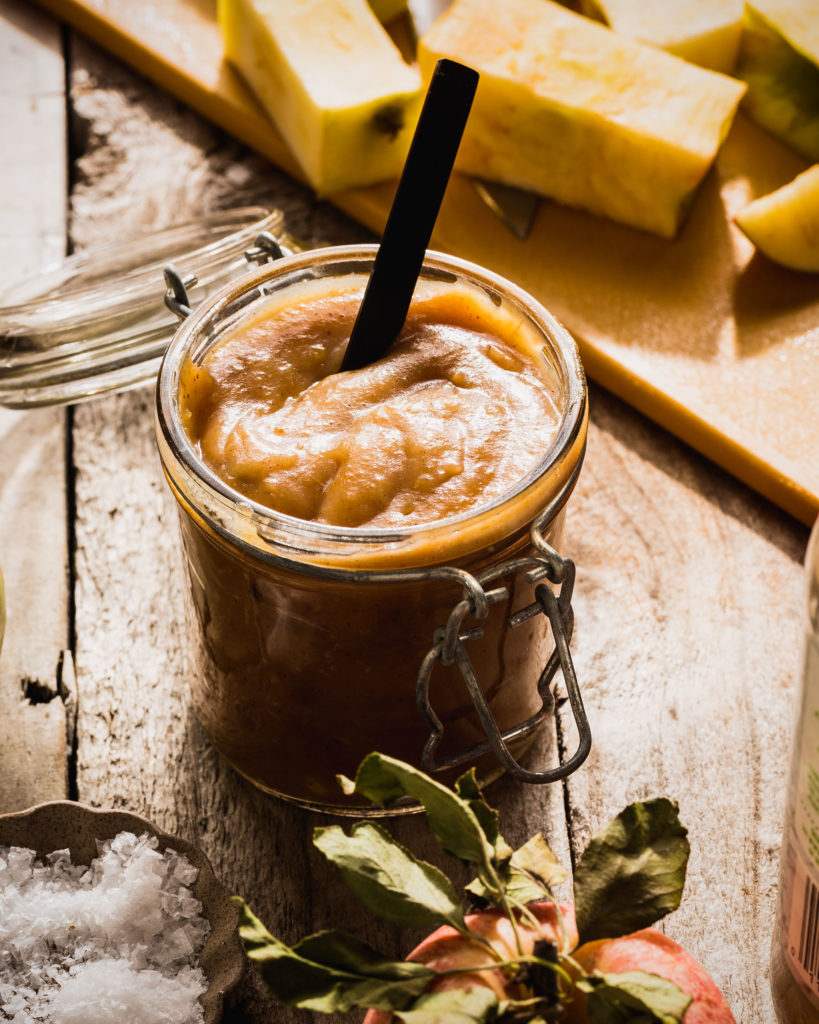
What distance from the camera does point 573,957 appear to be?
0.73m

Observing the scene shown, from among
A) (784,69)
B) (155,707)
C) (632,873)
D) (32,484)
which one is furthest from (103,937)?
(784,69)

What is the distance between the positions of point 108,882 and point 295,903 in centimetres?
15

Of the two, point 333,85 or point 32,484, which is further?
point 333,85

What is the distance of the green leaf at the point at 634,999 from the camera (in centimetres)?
62

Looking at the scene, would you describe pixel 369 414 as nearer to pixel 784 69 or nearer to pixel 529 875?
pixel 529 875

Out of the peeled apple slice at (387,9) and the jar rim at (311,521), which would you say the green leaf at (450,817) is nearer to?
the jar rim at (311,521)

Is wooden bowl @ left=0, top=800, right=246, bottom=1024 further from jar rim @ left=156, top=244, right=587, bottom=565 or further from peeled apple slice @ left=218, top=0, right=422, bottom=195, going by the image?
peeled apple slice @ left=218, top=0, right=422, bottom=195

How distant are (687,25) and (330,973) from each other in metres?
1.32

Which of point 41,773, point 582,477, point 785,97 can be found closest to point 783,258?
point 785,97

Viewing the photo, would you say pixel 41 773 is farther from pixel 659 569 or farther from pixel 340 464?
pixel 659 569

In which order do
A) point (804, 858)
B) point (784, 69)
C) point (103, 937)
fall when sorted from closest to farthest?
point (804, 858) < point (103, 937) < point (784, 69)

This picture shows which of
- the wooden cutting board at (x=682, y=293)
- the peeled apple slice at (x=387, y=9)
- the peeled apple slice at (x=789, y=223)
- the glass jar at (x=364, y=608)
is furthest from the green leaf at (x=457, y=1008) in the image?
the peeled apple slice at (x=387, y=9)

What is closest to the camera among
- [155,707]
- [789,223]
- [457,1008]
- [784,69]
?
[457,1008]

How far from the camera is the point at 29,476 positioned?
1220 millimetres
